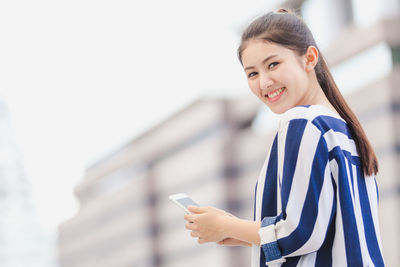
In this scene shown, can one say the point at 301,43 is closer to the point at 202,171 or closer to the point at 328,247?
the point at 328,247

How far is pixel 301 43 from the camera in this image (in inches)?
74.5

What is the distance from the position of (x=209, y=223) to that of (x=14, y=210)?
166ft

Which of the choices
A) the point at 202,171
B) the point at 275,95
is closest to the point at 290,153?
the point at 275,95

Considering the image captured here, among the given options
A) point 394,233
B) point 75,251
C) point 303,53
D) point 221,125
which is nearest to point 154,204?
point 221,125

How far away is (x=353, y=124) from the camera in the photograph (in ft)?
6.20

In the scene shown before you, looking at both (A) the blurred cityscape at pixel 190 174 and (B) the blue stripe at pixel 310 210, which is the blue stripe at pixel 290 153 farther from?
(A) the blurred cityscape at pixel 190 174

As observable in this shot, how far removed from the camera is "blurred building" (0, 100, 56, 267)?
48094mm

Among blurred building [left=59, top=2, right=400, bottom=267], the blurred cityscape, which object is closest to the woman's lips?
the blurred cityscape

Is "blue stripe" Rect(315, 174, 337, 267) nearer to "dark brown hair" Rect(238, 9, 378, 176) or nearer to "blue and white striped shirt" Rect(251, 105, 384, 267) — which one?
"blue and white striped shirt" Rect(251, 105, 384, 267)

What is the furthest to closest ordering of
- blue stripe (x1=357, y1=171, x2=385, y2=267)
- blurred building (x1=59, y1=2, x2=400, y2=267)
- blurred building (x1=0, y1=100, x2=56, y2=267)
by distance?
blurred building (x1=0, y1=100, x2=56, y2=267)
blurred building (x1=59, y1=2, x2=400, y2=267)
blue stripe (x1=357, y1=171, x2=385, y2=267)

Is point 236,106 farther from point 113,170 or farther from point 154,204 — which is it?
point 113,170

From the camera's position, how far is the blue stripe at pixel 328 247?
1.70 metres

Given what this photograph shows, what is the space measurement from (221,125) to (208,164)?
2679 mm

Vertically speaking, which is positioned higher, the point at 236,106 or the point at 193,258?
the point at 236,106
